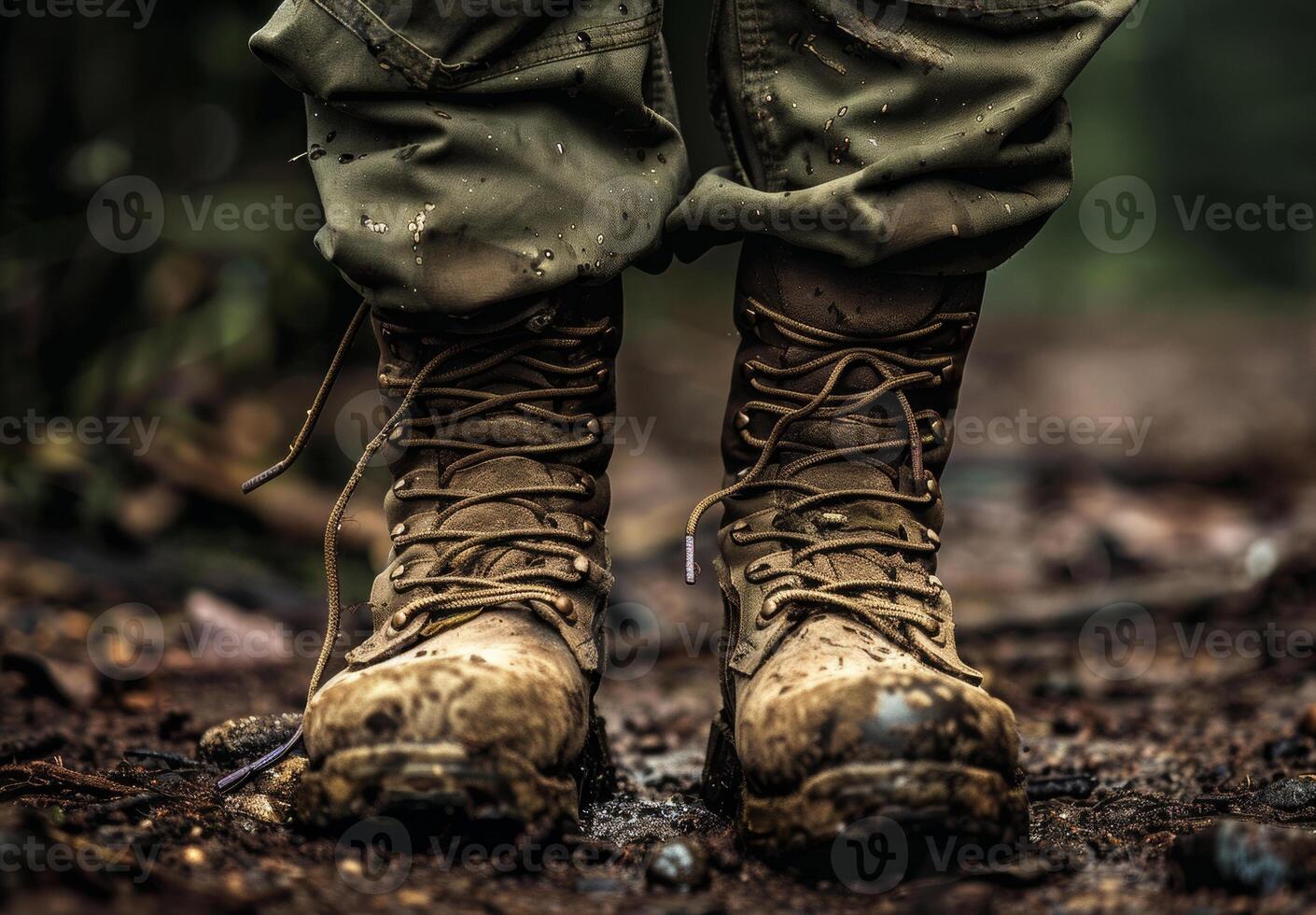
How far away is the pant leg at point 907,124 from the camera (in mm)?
1396

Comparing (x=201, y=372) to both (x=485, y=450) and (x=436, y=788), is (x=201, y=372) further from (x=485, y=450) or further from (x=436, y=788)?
(x=436, y=788)

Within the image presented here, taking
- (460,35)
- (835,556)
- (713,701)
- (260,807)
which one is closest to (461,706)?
(260,807)

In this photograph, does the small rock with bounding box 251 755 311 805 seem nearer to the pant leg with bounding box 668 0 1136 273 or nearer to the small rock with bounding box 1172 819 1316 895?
the pant leg with bounding box 668 0 1136 273

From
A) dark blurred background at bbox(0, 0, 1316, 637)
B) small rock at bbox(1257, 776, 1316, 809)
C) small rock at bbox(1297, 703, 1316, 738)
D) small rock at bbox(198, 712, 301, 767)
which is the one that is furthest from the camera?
dark blurred background at bbox(0, 0, 1316, 637)

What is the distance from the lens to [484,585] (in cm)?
136

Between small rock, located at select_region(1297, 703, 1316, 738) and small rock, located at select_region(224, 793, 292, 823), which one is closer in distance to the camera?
small rock, located at select_region(224, 793, 292, 823)

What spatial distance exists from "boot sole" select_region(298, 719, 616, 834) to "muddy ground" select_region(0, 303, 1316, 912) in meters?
0.04

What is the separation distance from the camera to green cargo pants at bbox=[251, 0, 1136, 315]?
1.37 metres

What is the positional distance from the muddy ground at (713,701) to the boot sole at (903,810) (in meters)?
0.03

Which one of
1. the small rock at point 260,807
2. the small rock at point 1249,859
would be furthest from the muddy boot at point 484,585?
the small rock at point 1249,859

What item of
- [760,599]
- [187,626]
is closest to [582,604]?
[760,599]

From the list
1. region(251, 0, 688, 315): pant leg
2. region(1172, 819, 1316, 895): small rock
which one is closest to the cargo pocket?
region(251, 0, 688, 315): pant leg

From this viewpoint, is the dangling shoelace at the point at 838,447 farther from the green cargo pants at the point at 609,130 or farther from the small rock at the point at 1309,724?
the small rock at the point at 1309,724

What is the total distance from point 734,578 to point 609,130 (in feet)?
1.80
